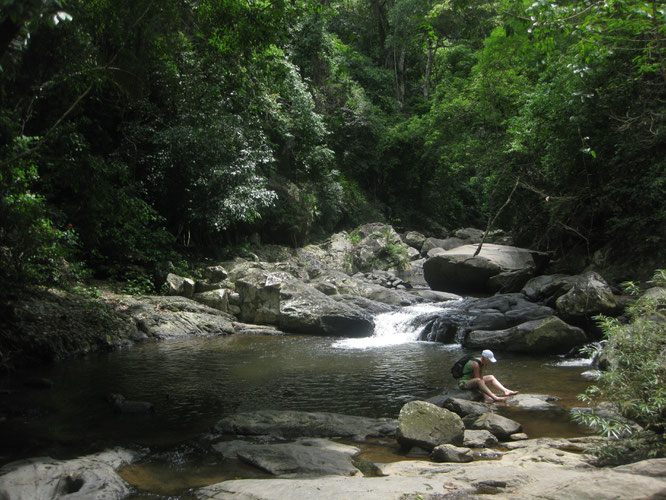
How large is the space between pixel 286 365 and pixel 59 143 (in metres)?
6.55

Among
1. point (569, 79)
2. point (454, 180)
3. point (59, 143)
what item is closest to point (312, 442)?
point (59, 143)

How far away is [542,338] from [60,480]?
9336 mm

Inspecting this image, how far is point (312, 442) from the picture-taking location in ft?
17.4

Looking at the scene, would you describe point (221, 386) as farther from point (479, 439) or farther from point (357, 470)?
point (479, 439)

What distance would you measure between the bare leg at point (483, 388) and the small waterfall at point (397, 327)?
4661 millimetres

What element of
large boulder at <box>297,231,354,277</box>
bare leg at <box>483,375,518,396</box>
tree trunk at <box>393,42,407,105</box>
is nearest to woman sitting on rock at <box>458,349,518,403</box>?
bare leg at <box>483,375,518,396</box>

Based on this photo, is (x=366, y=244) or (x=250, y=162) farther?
(x=366, y=244)

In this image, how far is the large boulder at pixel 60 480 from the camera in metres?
3.71

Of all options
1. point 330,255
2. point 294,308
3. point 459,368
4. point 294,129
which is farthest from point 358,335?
point 294,129

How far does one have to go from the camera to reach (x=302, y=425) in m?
5.85

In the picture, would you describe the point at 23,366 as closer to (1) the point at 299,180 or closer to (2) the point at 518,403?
(2) the point at 518,403

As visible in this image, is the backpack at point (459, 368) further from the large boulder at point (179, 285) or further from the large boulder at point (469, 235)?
the large boulder at point (469, 235)

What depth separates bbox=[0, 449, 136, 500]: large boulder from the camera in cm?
371

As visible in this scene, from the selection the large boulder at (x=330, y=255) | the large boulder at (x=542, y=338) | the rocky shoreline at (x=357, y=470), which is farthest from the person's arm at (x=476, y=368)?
the large boulder at (x=330, y=255)
